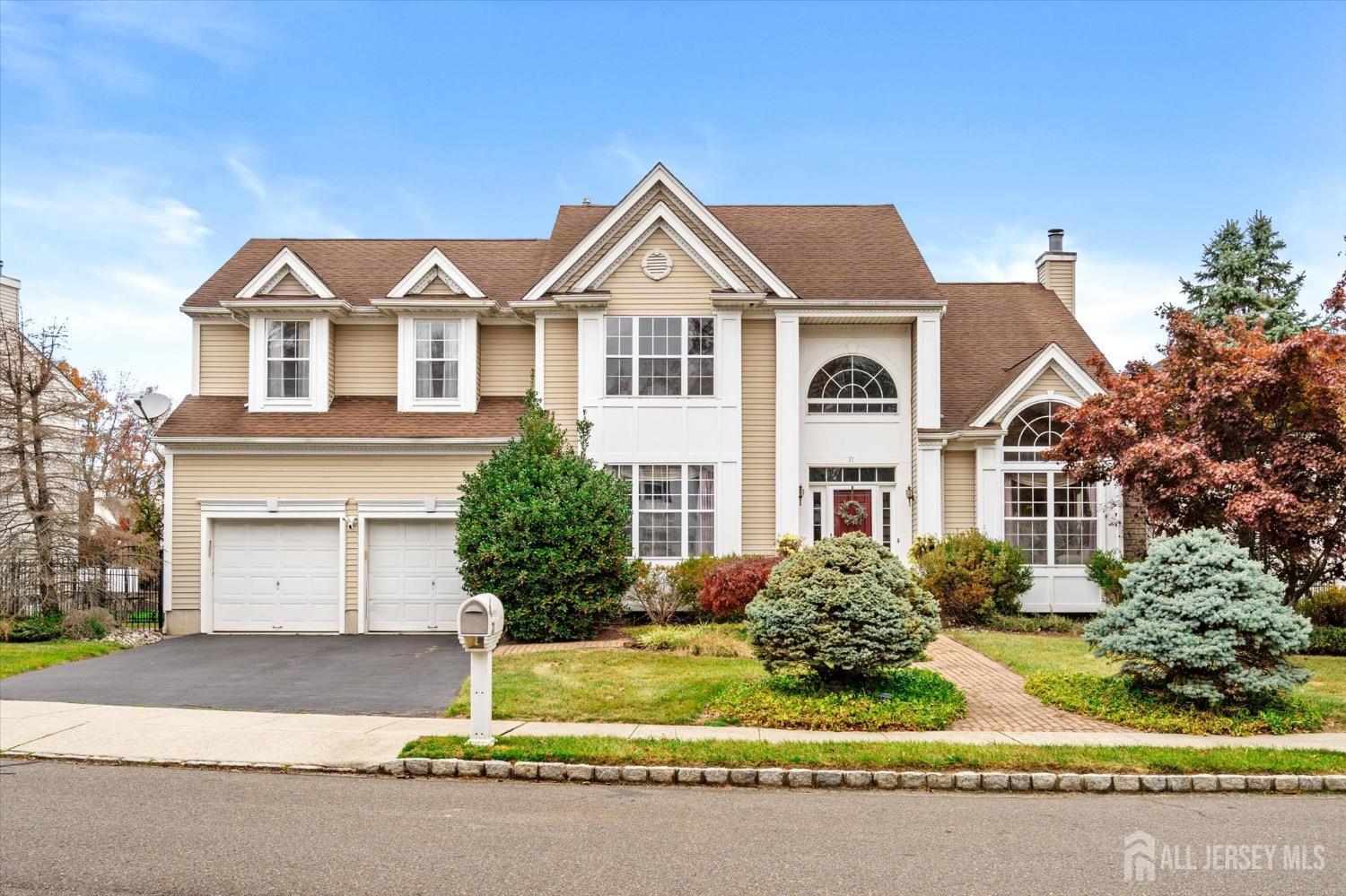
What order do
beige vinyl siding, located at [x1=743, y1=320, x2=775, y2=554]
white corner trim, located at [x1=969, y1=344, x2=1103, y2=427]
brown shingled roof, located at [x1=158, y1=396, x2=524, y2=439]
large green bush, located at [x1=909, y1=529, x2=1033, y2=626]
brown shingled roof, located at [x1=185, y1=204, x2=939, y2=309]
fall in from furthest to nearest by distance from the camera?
brown shingled roof, located at [x1=185, y1=204, x2=939, y2=309] < beige vinyl siding, located at [x1=743, y1=320, x2=775, y2=554] < white corner trim, located at [x1=969, y1=344, x2=1103, y2=427] < brown shingled roof, located at [x1=158, y1=396, x2=524, y2=439] < large green bush, located at [x1=909, y1=529, x2=1033, y2=626]

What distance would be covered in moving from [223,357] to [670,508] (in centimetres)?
995

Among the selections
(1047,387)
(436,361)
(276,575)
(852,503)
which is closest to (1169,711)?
(852,503)

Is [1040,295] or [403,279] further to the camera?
[1040,295]

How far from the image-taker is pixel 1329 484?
49.5ft

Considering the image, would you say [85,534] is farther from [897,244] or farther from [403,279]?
[897,244]

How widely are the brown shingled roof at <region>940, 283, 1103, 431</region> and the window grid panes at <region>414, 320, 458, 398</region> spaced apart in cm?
1005

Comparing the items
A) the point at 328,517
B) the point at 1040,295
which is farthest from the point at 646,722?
the point at 1040,295

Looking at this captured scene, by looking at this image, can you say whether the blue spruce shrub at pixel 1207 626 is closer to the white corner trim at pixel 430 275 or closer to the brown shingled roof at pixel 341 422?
the brown shingled roof at pixel 341 422

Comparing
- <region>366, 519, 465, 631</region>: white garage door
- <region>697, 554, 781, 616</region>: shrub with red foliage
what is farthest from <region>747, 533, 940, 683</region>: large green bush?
<region>366, 519, 465, 631</region>: white garage door

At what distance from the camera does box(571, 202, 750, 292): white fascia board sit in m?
19.0

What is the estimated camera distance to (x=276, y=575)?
1905cm

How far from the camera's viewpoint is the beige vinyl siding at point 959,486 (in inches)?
773

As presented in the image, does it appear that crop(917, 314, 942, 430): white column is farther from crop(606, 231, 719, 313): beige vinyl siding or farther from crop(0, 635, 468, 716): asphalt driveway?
crop(0, 635, 468, 716): asphalt driveway

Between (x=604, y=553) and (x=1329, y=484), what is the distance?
1154cm
